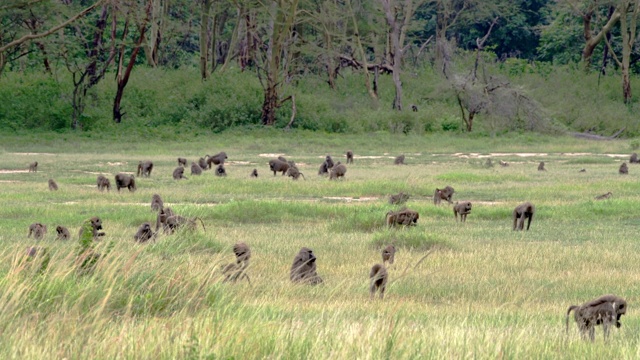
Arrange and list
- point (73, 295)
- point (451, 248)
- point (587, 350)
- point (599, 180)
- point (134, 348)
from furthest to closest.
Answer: point (599, 180), point (451, 248), point (73, 295), point (587, 350), point (134, 348)

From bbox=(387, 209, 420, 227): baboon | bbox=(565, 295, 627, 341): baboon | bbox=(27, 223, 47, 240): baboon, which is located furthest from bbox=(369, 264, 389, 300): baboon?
bbox=(387, 209, 420, 227): baboon

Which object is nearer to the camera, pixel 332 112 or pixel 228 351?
pixel 228 351

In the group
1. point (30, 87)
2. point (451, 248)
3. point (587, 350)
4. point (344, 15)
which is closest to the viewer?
point (587, 350)

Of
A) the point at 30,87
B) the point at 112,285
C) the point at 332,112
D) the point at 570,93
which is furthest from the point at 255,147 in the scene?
the point at 112,285

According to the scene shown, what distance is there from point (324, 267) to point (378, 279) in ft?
9.55

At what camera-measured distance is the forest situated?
42.8 m

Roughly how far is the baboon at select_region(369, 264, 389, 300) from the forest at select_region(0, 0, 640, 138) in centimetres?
2828

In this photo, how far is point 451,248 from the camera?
13711 millimetres

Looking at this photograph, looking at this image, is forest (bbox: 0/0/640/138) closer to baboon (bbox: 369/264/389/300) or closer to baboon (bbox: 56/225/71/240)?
baboon (bbox: 56/225/71/240)

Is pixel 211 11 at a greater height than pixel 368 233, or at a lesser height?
greater

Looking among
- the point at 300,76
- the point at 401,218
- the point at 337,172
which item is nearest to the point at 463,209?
the point at 401,218

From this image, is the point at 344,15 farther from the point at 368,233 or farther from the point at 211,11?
the point at 368,233

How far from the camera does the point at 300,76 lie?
180 ft

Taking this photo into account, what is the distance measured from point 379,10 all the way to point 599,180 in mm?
30755
